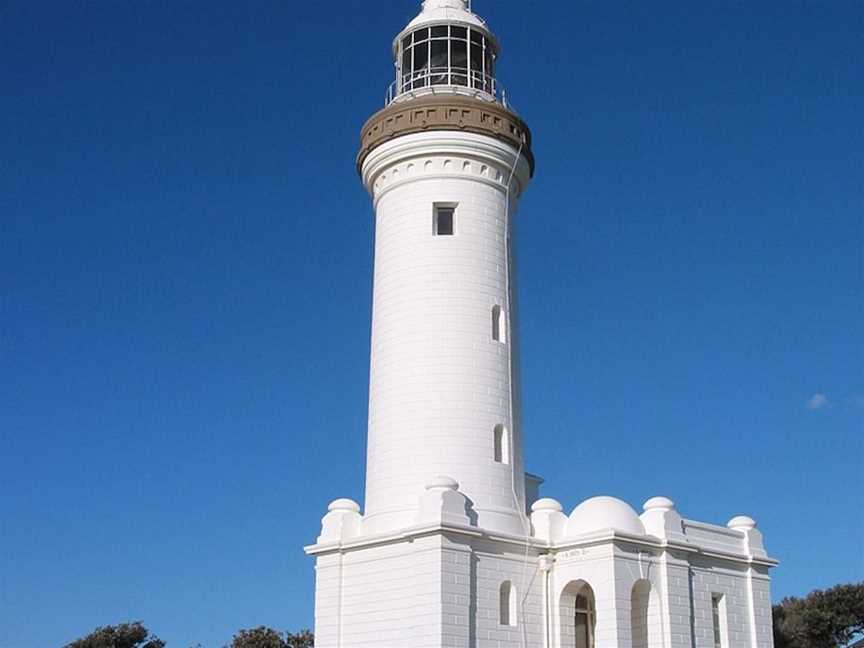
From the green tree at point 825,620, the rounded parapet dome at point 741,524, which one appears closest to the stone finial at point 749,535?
the rounded parapet dome at point 741,524

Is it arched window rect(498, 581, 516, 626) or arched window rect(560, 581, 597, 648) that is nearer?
arched window rect(498, 581, 516, 626)

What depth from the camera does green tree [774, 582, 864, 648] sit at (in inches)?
1682

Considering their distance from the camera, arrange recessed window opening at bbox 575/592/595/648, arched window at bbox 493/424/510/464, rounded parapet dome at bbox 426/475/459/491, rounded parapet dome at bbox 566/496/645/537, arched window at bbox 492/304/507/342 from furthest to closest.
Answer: arched window at bbox 492/304/507/342 → arched window at bbox 493/424/510/464 → recessed window opening at bbox 575/592/595/648 → rounded parapet dome at bbox 566/496/645/537 → rounded parapet dome at bbox 426/475/459/491

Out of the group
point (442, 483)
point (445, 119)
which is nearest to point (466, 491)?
point (442, 483)

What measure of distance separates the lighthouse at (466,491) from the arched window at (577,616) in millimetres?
52

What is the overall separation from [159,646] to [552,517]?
A: 2916 cm

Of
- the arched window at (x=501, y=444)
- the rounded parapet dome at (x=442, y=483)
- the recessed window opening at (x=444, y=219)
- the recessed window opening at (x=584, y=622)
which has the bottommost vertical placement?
the recessed window opening at (x=584, y=622)

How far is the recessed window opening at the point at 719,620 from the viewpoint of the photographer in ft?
88.4

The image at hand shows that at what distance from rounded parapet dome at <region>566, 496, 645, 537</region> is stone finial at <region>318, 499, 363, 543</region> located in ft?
16.9

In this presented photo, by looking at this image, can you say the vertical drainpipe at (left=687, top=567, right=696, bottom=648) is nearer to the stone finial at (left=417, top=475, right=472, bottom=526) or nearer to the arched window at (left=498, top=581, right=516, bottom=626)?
the arched window at (left=498, top=581, right=516, bottom=626)

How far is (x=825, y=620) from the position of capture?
42.7 meters

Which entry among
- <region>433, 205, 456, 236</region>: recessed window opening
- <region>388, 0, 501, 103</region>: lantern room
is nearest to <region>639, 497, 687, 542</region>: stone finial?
<region>433, 205, 456, 236</region>: recessed window opening

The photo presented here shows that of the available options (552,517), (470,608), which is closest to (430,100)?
(552,517)

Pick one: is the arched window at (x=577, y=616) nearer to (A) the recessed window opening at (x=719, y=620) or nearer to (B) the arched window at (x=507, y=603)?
(B) the arched window at (x=507, y=603)
